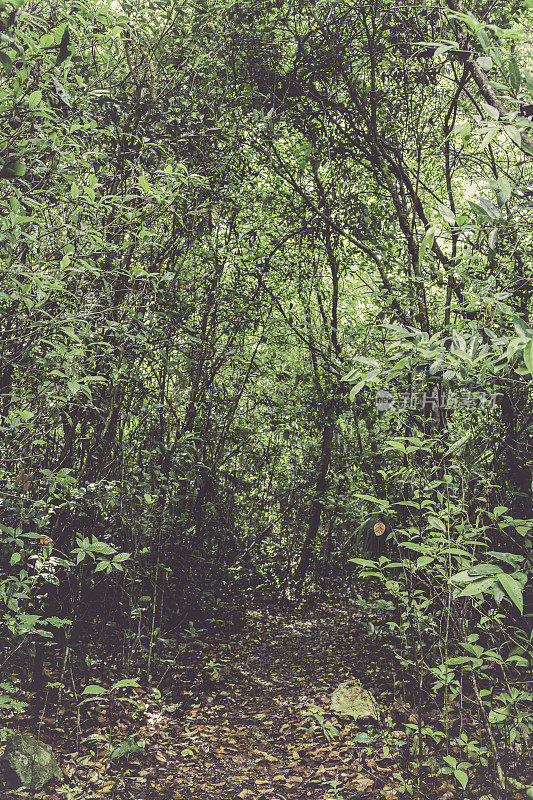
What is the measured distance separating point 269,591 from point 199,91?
6.02 meters

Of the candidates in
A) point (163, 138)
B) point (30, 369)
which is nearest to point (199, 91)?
point (163, 138)

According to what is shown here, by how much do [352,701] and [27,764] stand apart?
234 centimetres

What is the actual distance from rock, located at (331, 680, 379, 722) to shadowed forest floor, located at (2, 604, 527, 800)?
0.07 metres

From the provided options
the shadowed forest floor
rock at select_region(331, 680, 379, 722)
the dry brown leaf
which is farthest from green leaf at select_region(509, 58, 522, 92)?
rock at select_region(331, 680, 379, 722)

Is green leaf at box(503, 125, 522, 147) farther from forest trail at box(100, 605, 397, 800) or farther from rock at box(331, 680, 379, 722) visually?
rock at box(331, 680, 379, 722)

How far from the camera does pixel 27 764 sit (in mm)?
2934

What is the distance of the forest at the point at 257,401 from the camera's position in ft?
8.81

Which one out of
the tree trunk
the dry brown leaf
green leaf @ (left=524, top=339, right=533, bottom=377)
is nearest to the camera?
green leaf @ (left=524, top=339, right=533, bottom=377)

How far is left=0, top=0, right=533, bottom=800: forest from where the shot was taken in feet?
8.81

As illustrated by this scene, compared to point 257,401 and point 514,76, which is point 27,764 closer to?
point 514,76

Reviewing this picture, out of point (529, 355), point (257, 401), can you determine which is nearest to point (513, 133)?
point (529, 355)

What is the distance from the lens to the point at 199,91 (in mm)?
4805

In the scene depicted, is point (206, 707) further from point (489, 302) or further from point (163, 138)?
point (163, 138)

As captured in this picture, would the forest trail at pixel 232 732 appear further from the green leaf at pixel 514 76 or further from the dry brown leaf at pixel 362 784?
the green leaf at pixel 514 76
